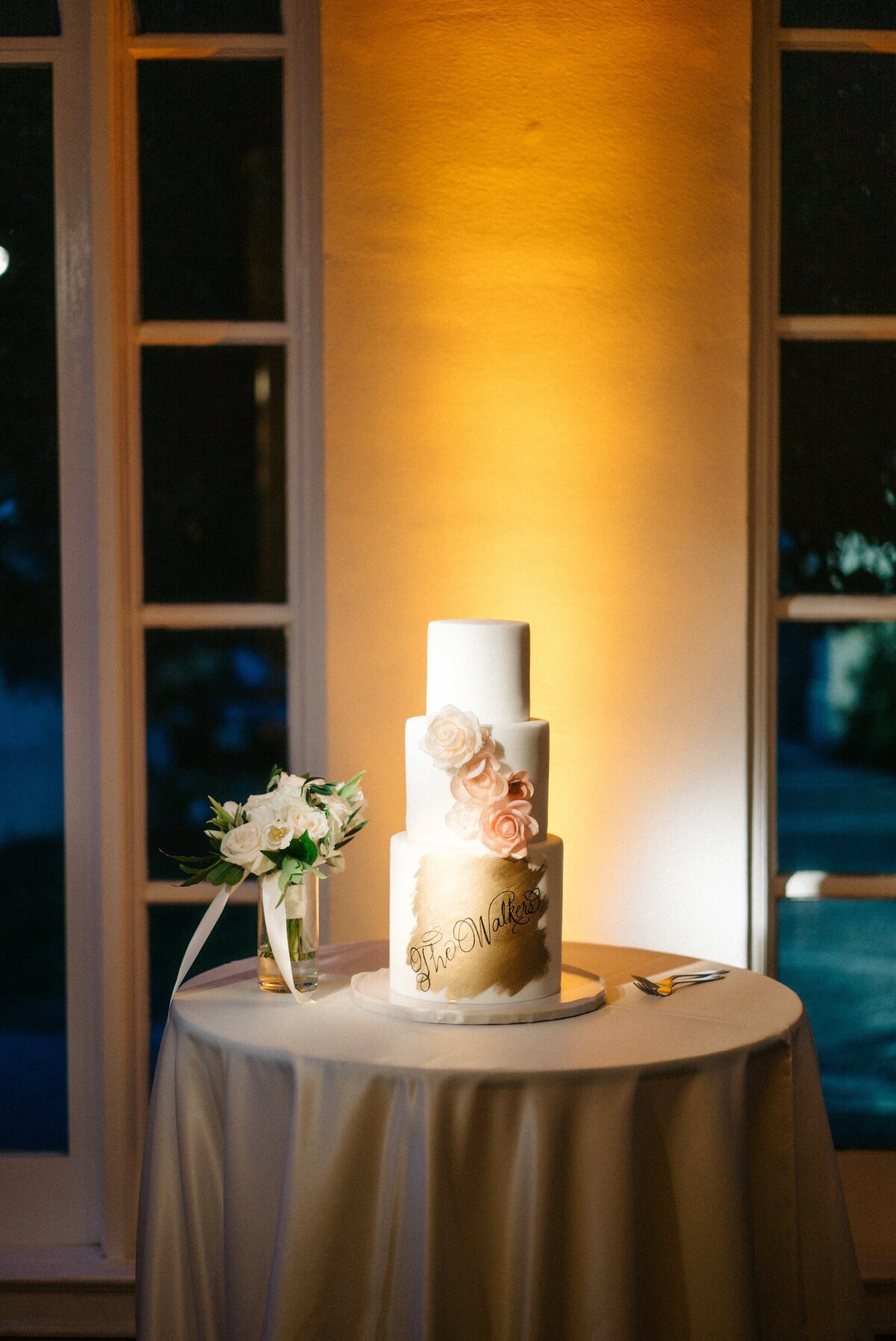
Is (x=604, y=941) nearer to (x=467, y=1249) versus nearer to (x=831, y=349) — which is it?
(x=467, y=1249)

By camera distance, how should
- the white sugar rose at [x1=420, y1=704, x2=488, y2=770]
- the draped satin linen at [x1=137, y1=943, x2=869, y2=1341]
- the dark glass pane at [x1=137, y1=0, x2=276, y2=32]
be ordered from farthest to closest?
the dark glass pane at [x1=137, y1=0, x2=276, y2=32] < the white sugar rose at [x1=420, y1=704, x2=488, y2=770] < the draped satin linen at [x1=137, y1=943, x2=869, y2=1341]

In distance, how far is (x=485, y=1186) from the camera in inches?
51.1

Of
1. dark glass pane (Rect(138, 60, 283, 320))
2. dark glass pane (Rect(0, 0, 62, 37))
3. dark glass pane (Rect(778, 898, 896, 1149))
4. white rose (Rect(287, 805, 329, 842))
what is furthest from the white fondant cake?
dark glass pane (Rect(0, 0, 62, 37))

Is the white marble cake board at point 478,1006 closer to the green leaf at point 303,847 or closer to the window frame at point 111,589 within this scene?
the green leaf at point 303,847

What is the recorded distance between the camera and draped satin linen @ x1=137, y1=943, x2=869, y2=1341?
1282 millimetres

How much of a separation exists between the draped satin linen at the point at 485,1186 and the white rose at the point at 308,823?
9.6 inches

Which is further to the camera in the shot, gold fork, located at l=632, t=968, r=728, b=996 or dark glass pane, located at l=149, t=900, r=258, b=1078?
dark glass pane, located at l=149, t=900, r=258, b=1078

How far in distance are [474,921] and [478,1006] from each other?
10cm

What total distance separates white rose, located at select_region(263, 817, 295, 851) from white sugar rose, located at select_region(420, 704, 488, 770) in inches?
9.3

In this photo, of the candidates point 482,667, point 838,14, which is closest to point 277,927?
point 482,667

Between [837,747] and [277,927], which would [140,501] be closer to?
[277,927]

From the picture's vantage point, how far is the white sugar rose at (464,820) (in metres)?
1.47

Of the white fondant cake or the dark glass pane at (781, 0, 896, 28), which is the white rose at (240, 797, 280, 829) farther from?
the dark glass pane at (781, 0, 896, 28)

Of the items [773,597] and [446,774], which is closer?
[446,774]
